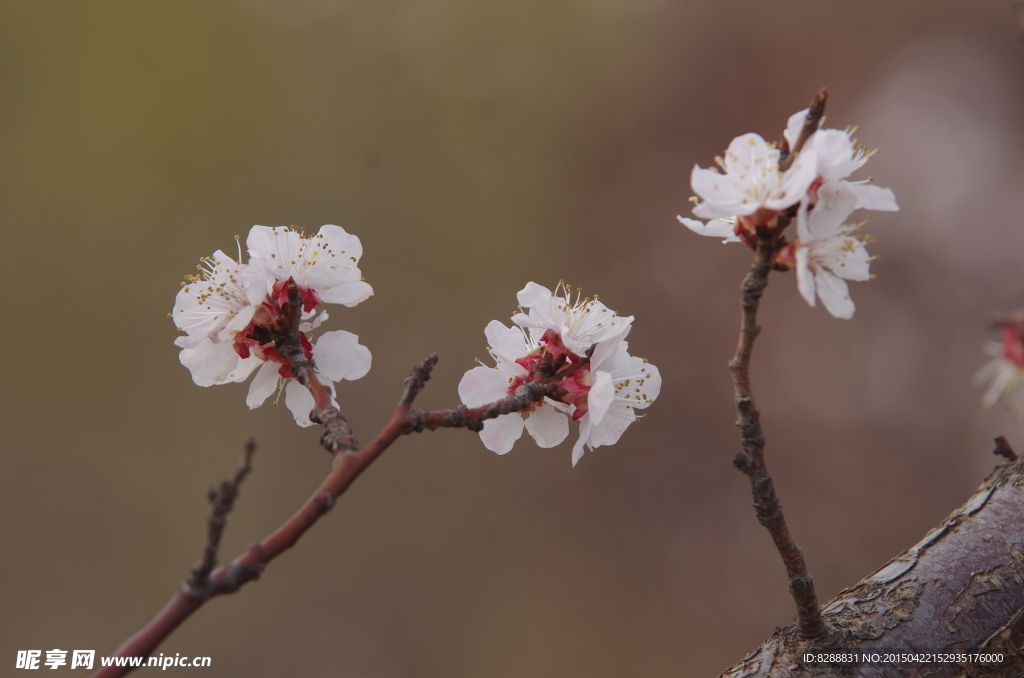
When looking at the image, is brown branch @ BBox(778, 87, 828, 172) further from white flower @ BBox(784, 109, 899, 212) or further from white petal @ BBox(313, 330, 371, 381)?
white petal @ BBox(313, 330, 371, 381)

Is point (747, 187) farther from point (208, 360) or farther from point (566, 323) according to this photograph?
point (208, 360)

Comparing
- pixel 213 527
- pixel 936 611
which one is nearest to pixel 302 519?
pixel 213 527

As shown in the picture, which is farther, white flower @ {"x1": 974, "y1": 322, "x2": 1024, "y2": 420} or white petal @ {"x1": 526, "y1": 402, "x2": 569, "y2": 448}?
white petal @ {"x1": 526, "y1": 402, "x2": 569, "y2": 448}

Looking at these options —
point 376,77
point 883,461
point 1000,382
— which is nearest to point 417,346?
point 376,77

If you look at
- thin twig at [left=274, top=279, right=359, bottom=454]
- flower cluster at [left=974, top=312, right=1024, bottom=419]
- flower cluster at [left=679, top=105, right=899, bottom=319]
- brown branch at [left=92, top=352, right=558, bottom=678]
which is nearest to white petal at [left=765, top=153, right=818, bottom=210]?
Answer: flower cluster at [left=679, top=105, right=899, bottom=319]

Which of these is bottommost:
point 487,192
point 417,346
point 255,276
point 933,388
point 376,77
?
point 255,276

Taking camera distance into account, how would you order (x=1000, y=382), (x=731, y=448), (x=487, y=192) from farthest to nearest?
(x=487, y=192) → (x=731, y=448) → (x=1000, y=382)

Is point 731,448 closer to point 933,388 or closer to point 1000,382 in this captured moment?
point 933,388
